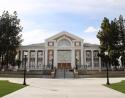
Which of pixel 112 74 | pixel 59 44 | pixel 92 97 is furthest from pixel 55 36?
pixel 92 97

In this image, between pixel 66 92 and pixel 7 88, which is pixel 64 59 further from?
pixel 66 92

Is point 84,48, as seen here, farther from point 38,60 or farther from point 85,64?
point 38,60

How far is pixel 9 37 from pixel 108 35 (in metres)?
Result: 22.3

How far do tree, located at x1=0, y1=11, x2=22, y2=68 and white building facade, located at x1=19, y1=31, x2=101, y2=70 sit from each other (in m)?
13.2

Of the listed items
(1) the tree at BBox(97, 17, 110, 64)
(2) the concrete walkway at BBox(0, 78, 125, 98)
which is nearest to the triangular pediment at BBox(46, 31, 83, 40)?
(1) the tree at BBox(97, 17, 110, 64)

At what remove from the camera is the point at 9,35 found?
222ft

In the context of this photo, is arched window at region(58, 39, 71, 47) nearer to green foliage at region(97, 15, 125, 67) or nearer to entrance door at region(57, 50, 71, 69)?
entrance door at region(57, 50, 71, 69)

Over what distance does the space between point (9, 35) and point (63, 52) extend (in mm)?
19979

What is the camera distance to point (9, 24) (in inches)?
2677

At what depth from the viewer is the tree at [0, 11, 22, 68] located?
66875mm

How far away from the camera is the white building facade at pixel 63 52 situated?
269ft

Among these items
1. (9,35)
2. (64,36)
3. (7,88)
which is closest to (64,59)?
(64,36)

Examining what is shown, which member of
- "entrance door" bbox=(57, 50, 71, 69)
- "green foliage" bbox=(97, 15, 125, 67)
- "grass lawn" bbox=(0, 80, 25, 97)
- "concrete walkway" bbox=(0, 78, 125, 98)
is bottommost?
"concrete walkway" bbox=(0, 78, 125, 98)

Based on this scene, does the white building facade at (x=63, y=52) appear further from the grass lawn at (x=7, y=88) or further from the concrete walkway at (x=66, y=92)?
the concrete walkway at (x=66, y=92)
